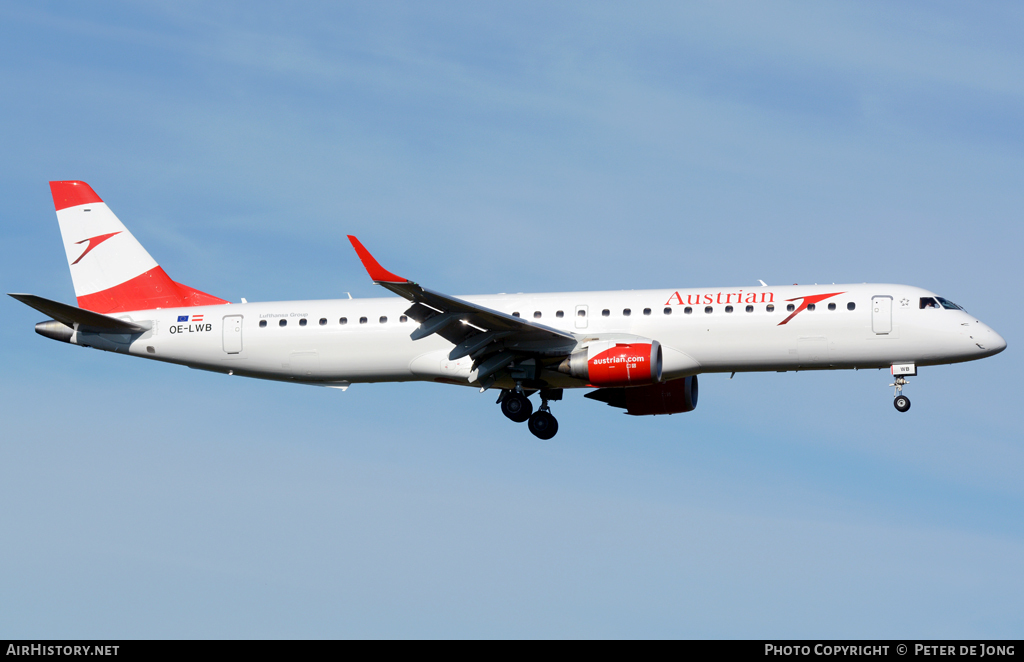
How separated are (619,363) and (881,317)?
754 centimetres

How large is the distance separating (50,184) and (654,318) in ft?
72.3

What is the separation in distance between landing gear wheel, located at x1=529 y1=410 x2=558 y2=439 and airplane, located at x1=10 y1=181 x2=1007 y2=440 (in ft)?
0.17

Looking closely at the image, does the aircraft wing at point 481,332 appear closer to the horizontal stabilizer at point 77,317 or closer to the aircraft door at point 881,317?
the aircraft door at point 881,317

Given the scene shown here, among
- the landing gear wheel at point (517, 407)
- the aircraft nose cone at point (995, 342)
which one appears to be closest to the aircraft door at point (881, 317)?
the aircraft nose cone at point (995, 342)

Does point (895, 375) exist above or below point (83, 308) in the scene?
below

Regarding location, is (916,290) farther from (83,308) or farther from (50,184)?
(50,184)

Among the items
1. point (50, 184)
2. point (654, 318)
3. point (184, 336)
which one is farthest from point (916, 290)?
point (50, 184)

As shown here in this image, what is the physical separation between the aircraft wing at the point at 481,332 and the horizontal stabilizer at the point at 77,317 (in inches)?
416

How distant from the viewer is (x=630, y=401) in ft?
130

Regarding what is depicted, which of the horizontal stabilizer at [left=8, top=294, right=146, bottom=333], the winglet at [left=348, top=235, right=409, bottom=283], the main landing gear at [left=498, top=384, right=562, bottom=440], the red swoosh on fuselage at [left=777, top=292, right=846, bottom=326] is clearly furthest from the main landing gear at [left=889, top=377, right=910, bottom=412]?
the horizontal stabilizer at [left=8, top=294, right=146, bottom=333]

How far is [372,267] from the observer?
102ft

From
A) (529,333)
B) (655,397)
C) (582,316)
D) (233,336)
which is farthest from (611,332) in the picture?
(233,336)

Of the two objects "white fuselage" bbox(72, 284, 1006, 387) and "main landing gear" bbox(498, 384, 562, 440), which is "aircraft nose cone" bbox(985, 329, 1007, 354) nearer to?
"white fuselage" bbox(72, 284, 1006, 387)
